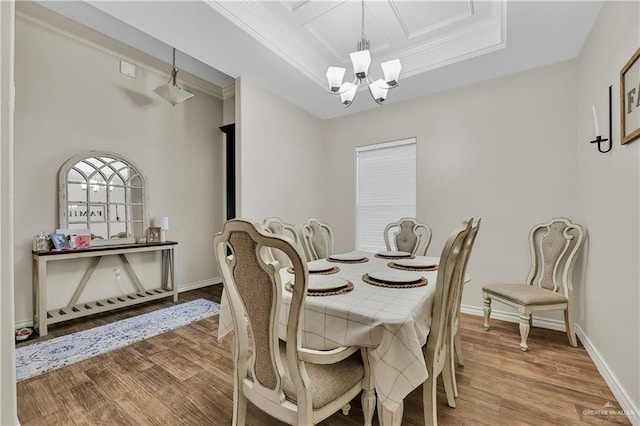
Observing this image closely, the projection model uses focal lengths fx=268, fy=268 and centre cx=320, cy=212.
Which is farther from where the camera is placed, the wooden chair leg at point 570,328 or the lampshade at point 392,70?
the wooden chair leg at point 570,328

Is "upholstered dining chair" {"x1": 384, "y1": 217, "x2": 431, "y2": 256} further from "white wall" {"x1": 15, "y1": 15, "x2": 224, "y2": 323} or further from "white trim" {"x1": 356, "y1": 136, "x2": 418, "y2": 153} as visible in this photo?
"white wall" {"x1": 15, "y1": 15, "x2": 224, "y2": 323}

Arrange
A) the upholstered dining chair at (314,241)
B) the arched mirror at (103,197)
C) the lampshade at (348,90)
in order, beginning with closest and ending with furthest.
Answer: the lampshade at (348,90)
the upholstered dining chair at (314,241)
the arched mirror at (103,197)

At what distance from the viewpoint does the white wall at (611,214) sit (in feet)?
5.00

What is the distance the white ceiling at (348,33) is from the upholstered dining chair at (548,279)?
66.5 inches

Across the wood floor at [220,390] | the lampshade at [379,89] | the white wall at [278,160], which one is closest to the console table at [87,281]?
the wood floor at [220,390]

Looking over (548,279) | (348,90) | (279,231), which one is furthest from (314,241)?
(548,279)

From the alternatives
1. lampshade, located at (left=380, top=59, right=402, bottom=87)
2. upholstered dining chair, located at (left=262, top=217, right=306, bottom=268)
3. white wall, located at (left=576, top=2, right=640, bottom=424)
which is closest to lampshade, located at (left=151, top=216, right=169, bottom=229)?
upholstered dining chair, located at (left=262, top=217, right=306, bottom=268)

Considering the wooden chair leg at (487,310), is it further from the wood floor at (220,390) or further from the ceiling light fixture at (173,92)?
the ceiling light fixture at (173,92)

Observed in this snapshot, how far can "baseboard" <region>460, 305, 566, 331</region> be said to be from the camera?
2.65 meters

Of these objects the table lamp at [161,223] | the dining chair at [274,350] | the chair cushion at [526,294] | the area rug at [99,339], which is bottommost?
the area rug at [99,339]

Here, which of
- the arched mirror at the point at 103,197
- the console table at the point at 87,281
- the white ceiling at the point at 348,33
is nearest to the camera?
the white ceiling at the point at 348,33

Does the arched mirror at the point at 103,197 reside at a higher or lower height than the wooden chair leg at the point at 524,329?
higher

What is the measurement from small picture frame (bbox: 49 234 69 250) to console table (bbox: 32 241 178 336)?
3.9 inches

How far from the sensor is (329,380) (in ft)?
3.62
